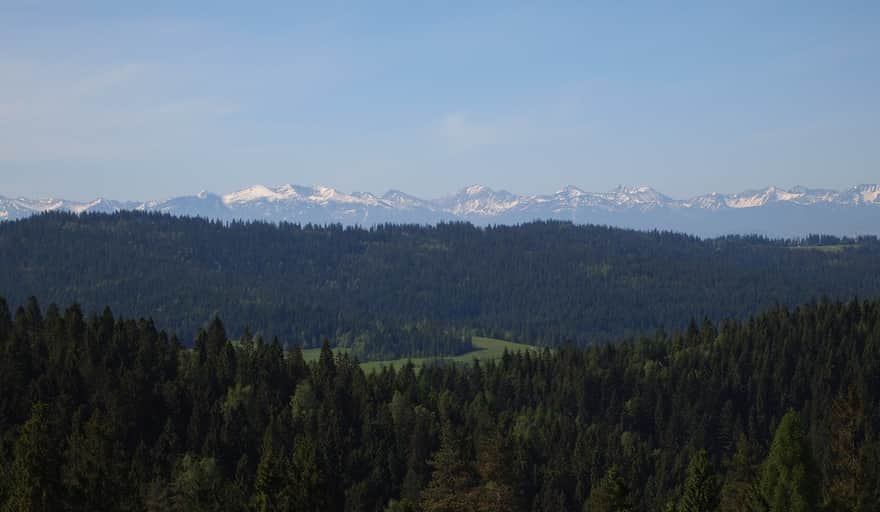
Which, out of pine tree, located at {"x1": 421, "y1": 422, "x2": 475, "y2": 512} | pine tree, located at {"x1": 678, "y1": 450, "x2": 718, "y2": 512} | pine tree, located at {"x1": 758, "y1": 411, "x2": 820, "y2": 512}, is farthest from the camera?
pine tree, located at {"x1": 758, "y1": 411, "x2": 820, "y2": 512}

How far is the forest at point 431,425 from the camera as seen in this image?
195 feet

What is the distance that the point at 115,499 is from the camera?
64.3 m

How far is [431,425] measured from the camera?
13500cm

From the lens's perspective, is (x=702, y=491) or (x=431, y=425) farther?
(x=431, y=425)

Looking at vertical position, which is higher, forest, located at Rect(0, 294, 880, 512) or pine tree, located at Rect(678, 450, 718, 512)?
pine tree, located at Rect(678, 450, 718, 512)

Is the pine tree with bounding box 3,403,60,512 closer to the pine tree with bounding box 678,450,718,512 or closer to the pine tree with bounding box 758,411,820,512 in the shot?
the pine tree with bounding box 678,450,718,512

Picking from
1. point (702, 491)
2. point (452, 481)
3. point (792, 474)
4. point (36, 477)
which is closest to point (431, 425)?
point (452, 481)

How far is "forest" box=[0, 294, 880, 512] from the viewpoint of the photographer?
5950 cm

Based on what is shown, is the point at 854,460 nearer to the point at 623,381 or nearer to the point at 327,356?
the point at 327,356

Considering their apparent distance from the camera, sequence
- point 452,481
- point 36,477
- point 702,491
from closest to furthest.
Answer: point 36,477 < point 702,491 < point 452,481

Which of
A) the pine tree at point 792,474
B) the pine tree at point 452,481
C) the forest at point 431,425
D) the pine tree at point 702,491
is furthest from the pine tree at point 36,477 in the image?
the pine tree at point 792,474

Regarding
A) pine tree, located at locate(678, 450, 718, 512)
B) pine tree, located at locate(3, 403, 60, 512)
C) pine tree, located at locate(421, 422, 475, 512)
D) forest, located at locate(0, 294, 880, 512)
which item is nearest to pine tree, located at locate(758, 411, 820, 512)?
forest, located at locate(0, 294, 880, 512)

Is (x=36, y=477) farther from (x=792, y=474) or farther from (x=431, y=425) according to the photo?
(x=431, y=425)

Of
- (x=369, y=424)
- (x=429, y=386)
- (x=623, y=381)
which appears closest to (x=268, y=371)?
(x=369, y=424)
